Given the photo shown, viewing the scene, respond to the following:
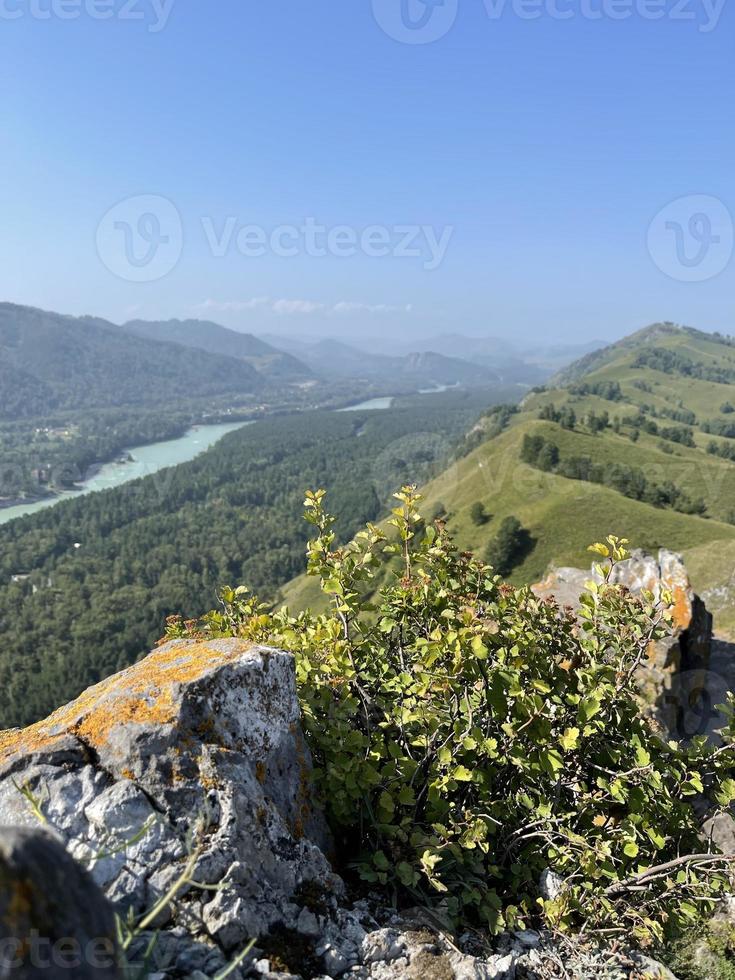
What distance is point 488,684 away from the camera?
16.1 ft

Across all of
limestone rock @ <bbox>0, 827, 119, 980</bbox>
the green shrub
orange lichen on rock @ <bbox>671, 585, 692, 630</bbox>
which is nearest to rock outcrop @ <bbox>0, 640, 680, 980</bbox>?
the green shrub

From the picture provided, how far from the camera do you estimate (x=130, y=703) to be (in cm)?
434

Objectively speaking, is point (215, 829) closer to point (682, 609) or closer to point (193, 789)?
point (193, 789)

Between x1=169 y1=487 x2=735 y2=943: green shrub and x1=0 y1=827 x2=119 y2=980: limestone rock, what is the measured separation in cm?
271

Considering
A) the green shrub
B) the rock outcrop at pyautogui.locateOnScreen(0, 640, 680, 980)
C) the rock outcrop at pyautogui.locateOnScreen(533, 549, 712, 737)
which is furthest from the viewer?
the rock outcrop at pyautogui.locateOnScreen(533, 549, 712, 737)

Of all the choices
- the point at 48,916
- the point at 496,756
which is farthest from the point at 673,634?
A: the point at 48,916

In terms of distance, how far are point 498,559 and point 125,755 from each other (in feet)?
269

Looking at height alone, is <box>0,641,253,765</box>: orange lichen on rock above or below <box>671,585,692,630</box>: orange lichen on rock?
above

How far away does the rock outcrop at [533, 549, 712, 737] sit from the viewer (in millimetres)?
12828

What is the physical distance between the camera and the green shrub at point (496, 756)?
182 inches

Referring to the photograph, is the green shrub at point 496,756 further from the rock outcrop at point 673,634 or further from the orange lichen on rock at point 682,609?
the orange lichen on rock at point 682,609

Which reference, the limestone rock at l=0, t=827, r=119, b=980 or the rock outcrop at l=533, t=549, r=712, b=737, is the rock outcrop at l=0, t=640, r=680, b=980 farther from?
Answer: the rock outcrop at l=533, t=549, r=712, b=737

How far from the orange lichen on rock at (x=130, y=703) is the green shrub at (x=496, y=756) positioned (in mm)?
971

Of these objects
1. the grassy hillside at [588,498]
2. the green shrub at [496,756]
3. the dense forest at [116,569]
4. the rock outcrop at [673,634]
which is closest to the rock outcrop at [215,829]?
the green shrub at [496,756]
